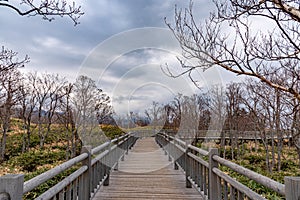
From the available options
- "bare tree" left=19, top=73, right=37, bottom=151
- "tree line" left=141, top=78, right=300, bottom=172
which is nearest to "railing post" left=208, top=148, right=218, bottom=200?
"tree line" left=141, top=78, right=300, bottom=172

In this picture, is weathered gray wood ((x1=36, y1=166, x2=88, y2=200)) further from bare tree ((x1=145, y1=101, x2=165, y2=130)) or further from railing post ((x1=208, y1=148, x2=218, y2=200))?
bare tree ((x1=145, y1=101, x2=165, y2=130))

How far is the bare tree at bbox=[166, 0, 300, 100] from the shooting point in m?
5.08

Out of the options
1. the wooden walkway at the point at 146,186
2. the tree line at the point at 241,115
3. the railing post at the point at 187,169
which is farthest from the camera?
the tree line at the point at 241,115

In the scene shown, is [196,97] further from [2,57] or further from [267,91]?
[2,57]

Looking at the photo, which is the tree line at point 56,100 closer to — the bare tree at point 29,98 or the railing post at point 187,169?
the bare tree at point 29,98

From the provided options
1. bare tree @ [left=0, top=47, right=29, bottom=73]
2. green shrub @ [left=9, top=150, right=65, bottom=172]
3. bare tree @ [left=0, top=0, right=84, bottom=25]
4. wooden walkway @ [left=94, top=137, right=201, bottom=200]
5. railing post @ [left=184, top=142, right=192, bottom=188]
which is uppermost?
bare tree @ [left=0, top=0, right=84, bottom=25]

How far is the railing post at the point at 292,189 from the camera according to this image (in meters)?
→ 1.38

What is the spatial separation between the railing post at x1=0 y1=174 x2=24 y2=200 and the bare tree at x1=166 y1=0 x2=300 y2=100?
476 cm

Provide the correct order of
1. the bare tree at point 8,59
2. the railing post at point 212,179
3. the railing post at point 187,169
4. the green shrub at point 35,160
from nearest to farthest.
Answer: the railing post at point 212,179 → the railing post at point 187,169 → the bare tree at point 8,59 → the green shrub at point 35,160

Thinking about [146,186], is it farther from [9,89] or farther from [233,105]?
[233,105]

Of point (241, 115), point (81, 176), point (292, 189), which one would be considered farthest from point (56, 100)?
point (292, 189)

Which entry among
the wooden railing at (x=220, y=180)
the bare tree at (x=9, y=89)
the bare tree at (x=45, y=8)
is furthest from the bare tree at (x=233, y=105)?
the bare tree at (x=9, y=89)

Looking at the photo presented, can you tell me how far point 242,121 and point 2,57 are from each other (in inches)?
422

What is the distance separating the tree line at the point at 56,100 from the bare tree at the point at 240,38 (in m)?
4.96
